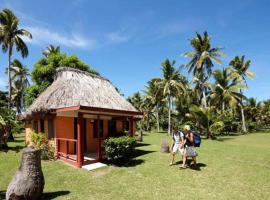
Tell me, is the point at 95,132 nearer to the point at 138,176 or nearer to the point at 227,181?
the point at 138,176

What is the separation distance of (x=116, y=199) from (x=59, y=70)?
11538mm

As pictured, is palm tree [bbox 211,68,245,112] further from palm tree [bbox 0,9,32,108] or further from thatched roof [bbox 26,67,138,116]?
palm tree [bbox 0,9,32,108]

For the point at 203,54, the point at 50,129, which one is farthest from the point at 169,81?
the point at 50,129

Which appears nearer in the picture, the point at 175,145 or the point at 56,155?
the point at 175,145

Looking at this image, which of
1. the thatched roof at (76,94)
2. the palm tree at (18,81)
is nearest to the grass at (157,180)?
the thatched roof at (76,94)

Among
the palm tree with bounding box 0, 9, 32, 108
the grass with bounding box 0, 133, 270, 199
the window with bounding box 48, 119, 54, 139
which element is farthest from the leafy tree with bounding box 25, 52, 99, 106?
the grass with bounding box 0, 133, 270, 199

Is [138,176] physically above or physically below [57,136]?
below

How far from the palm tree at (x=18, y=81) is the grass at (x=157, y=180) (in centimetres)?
3319

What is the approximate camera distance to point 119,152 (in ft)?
35.4

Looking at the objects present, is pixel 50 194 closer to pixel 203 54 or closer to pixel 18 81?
pixel 203 54

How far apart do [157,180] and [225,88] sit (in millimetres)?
29678

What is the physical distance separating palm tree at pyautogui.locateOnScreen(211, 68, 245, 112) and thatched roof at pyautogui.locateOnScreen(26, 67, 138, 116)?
22355 millimetres

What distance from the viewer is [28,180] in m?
6.45

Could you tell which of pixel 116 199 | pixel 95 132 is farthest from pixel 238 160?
pixel 95 132
